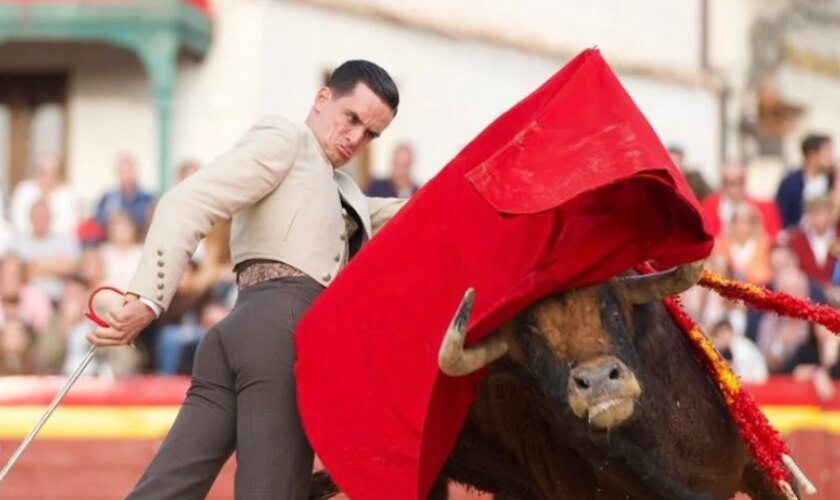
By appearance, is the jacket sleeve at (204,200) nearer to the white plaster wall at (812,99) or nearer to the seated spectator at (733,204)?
the seated spectator at (733,204)

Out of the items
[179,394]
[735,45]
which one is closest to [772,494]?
[179,394]

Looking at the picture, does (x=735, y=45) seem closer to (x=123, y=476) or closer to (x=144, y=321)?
(x=123, y=476)

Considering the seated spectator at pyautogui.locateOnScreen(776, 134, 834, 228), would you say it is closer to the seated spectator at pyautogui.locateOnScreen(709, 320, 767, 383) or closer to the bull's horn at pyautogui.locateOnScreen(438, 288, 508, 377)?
the seated spectator at pyautogui.locateOnScreen(709, 320, 767, 383)

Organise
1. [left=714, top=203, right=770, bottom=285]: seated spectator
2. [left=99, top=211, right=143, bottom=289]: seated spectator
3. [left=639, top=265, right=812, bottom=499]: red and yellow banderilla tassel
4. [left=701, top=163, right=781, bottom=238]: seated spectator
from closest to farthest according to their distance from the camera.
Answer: [left=639, top=265, right=812, bottom=499]: red and yellow banderilla tassel, [left=714, top=203, right=770, bottom=285]: seated spectator, [left=99, top=211, right=143, bottom=289]: seated spectator, [left=701, top=163, right=781, bottom=238]: seated spectator

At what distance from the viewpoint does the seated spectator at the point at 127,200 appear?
1233 centimetres

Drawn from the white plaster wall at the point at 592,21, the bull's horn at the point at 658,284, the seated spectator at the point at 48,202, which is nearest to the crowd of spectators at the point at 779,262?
the seated spectator at the point at 48,202

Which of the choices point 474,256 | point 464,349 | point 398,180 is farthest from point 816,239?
point 464,349

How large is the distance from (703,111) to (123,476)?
13.1m

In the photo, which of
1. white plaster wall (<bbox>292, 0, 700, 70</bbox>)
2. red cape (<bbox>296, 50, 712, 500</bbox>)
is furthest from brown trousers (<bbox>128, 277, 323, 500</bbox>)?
white plaster wall (<bbox>292, 0, 700, 70</bbox>)

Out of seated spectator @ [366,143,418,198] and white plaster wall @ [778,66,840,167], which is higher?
white plaster wall @ [778,66,840,167]

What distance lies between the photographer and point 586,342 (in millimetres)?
5730

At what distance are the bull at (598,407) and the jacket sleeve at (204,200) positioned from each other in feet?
2.25

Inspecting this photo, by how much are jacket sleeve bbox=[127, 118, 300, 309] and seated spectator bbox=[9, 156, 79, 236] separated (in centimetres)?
655

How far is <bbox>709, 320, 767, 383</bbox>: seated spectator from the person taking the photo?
10.6 metres
